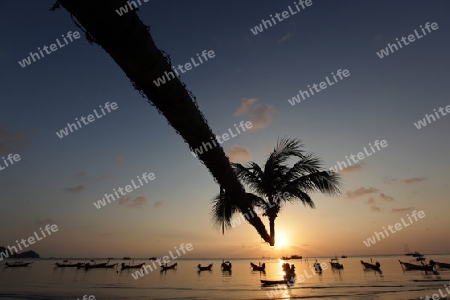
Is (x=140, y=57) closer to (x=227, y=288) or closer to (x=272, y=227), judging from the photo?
(x=272, y=227)

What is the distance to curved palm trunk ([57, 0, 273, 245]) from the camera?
5.59 ft

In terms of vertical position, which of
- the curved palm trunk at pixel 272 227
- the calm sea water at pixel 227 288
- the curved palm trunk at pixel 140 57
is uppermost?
the calm sea water at pixel 227 288

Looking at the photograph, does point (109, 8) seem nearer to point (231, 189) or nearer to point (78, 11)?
point (78, 11)

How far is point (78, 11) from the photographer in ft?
5.50

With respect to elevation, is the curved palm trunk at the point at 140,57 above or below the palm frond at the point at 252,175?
below

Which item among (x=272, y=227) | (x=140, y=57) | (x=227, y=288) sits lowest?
(x=140, y=57)

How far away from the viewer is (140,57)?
6.49 ft

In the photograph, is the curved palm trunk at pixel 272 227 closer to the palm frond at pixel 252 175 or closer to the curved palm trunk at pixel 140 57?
the palm frond at pixel 252 175

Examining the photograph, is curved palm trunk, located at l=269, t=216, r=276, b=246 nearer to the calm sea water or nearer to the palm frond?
the palm frond

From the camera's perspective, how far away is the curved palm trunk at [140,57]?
1703mm

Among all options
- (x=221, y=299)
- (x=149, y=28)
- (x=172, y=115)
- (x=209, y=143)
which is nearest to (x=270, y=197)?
(x=209, y=143)

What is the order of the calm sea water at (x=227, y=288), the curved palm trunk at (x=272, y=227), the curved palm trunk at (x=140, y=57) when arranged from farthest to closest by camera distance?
1. the calm sea water at (x=227, y=288)
2. the curved palm trunk at (x=272, y=227)
3. the curved palm trunk at (x=140, y=57)

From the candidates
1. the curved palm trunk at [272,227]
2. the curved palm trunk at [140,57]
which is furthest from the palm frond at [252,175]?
the curved palm trunk at [140,57]

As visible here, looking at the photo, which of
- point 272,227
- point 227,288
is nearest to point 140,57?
point 272,227
